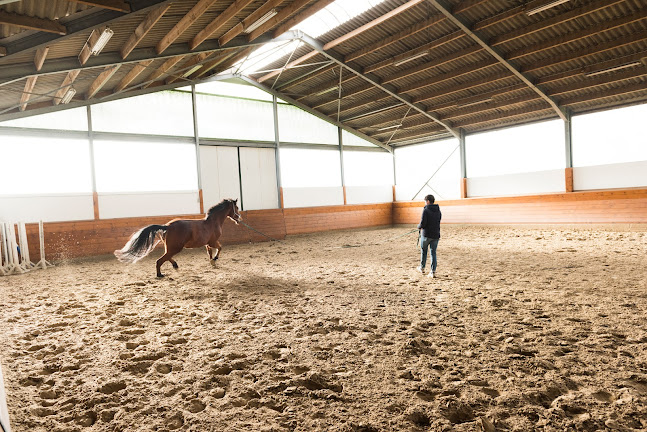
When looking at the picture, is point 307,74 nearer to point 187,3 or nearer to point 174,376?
point 187,3

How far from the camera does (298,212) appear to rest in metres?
14.4

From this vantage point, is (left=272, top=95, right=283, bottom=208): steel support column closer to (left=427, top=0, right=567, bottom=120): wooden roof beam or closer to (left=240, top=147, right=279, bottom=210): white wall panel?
(left=240, top=147, right=279, bottom=210): white wall panel

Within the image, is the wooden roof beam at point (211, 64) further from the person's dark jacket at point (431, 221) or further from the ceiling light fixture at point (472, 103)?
the ceiling light fixture at point (472, 103)

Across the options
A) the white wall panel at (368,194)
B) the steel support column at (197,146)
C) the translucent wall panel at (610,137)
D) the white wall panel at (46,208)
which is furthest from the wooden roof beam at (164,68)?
the translucent wall panel at (610,137)

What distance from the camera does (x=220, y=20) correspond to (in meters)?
→ 7.36

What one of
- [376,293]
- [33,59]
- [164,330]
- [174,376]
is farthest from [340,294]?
[33,59]

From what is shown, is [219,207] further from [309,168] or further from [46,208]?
[309,168]

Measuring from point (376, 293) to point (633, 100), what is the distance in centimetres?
1169

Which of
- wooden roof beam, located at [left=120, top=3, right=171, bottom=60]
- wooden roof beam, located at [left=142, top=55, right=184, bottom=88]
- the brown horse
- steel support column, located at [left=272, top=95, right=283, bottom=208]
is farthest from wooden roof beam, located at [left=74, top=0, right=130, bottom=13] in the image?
steel support column, located at [left=272, top=95, right=283, bottom=208]

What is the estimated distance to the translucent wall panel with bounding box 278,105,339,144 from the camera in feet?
48.3

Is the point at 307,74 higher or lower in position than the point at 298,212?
higher

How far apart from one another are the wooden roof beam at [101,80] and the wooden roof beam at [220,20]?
1.83m

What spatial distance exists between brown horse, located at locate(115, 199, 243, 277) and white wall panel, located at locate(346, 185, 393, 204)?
30.6 feet

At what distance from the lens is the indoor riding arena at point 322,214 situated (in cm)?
236
